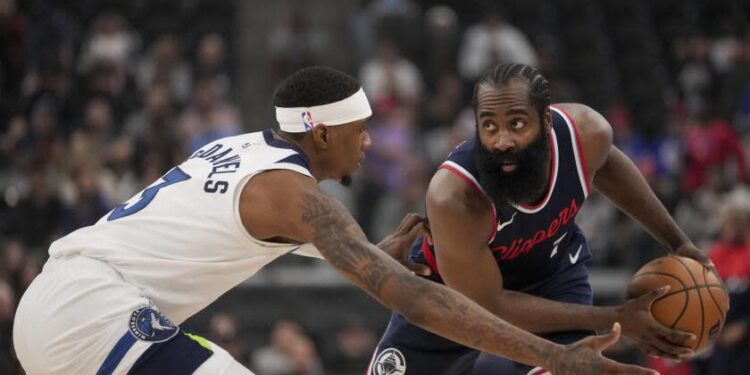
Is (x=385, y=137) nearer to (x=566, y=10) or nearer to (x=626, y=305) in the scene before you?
(x=566, y=10)

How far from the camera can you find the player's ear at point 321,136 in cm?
493

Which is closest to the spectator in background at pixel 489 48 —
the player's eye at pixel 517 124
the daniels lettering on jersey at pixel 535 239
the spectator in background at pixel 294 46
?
the spectator in background at pixel 294 46

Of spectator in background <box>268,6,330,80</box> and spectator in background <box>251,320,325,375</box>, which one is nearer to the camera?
spectator in background <box>251,320,325,375</box>

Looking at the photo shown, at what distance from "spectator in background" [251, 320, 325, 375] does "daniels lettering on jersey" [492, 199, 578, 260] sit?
4.58m

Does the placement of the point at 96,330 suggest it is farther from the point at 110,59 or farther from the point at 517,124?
the point at 110,59

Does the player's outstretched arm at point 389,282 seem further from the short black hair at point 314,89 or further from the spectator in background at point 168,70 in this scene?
the spectator in background at point 168,70

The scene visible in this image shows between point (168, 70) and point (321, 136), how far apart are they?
8775mm

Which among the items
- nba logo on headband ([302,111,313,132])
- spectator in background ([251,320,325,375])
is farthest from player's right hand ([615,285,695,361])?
spectator in background ([251,320,325,375])

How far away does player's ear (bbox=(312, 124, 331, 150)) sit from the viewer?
4934mm

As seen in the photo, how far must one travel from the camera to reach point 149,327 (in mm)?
4586

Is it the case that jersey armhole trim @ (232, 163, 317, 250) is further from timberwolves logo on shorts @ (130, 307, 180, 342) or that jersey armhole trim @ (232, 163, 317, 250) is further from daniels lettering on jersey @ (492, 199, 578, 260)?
daniels lettering on jersey @ (492, 199, 578, 260)

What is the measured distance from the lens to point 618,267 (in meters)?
12.1

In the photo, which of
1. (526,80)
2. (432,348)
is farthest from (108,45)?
(526,80)

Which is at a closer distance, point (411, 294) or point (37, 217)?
point (411, 294)
